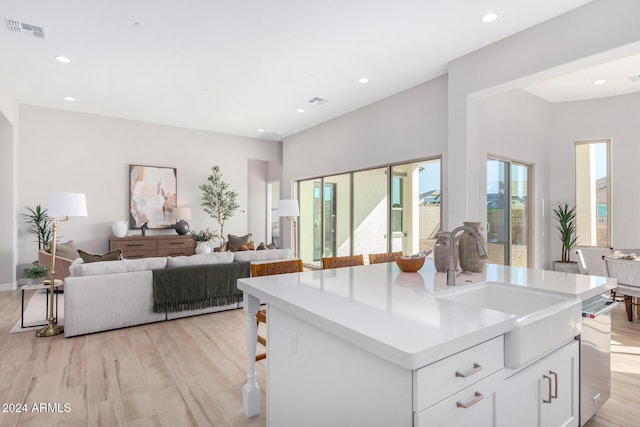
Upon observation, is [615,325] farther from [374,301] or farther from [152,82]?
[152,82]

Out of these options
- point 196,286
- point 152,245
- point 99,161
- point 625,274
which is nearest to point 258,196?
point 152,245

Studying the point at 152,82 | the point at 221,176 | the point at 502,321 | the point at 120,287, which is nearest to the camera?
the point at 502,321

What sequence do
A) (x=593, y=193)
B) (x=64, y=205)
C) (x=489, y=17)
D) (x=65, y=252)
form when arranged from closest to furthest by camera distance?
(x=489, y=17)
(x=64, y=205)
(x=65, y=252)
(x=593, y=193)

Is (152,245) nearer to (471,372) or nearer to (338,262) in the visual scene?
(338,262)

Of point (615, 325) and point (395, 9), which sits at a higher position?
point (395, 9)

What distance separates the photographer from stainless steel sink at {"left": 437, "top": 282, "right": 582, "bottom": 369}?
1281 millimetres

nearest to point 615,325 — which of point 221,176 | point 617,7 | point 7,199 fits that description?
point 617,7

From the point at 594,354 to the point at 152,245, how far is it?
6777 millimetres

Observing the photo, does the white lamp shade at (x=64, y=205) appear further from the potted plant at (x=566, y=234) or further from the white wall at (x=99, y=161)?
the potted plant at (x=566, y=234)

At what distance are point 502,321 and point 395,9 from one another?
9.73 ft

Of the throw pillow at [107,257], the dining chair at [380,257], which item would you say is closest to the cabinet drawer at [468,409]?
the dining chair at [380,257]

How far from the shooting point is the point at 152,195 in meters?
7.13

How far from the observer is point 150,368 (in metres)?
2.81

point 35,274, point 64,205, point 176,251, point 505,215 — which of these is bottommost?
point 176,251
